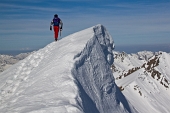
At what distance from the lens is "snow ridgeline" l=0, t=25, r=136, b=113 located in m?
9.46

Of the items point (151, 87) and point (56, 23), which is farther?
point (151, 87)

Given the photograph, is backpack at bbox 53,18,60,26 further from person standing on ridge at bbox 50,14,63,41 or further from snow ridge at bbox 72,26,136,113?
snow ridge at bbox 72,26,136,113

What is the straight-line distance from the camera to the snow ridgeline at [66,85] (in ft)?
31.0

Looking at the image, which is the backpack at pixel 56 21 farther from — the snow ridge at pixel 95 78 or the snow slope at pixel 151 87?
the snow slope at pixel 151 87

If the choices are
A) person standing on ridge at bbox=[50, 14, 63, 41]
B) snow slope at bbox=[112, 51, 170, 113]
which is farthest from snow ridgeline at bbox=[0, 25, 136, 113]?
snow slope at bbox=[112, 51, 170, 113]

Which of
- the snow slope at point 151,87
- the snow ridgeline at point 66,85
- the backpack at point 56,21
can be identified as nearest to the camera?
the snow ridgeline at point 66,85

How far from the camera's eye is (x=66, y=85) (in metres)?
10.8

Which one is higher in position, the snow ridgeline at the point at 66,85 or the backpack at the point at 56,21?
the backpack at the point at 56,21

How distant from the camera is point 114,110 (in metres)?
17.5

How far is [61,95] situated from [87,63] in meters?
5.98

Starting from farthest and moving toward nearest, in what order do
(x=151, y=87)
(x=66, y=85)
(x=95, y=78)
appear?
1. (x=151, y=87)
2. (x=95, y=78)
3. (x=66, y=85)

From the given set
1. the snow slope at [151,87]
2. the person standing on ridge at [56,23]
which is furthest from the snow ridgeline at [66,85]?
the snow slope at [151,87]

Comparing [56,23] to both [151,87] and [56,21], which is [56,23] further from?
[151,87]

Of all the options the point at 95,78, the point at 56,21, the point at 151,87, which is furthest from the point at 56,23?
the point at 151,87
